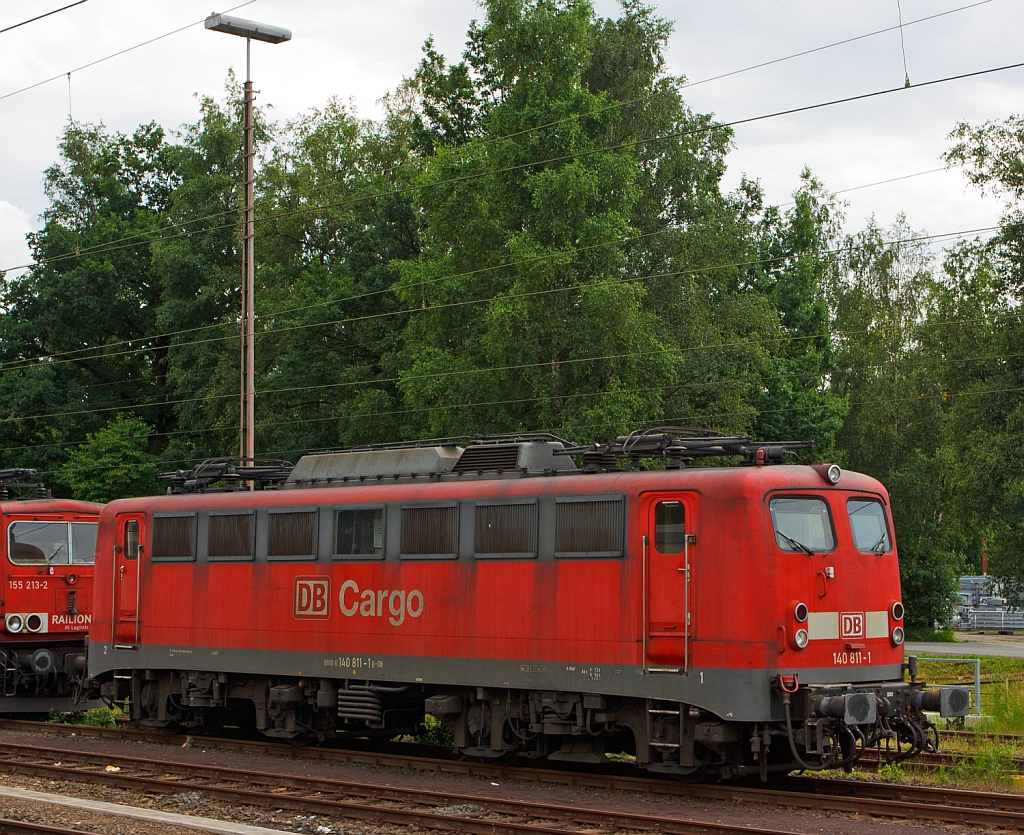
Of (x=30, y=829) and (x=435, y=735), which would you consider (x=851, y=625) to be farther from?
(x=30, y=829)

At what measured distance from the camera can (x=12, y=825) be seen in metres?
11.8

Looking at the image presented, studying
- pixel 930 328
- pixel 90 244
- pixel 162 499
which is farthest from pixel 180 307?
pixel 162 499

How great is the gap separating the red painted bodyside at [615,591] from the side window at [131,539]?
7.16 ft

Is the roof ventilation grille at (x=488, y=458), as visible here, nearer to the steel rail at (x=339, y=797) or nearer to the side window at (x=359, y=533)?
the side window at (x=359, y=533)

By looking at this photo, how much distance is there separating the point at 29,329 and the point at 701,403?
1188 inches

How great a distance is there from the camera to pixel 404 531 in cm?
1583

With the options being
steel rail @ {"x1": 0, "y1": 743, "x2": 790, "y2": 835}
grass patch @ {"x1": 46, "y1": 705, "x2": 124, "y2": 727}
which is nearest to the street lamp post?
grass patch @ {"x1": 46, "y1": 705, "x2": 124, "y2": 727}

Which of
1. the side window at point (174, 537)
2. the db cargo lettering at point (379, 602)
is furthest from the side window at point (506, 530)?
the side window at point (174, 537)

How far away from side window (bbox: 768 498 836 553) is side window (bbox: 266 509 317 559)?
6.46m

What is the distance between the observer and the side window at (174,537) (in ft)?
60.1

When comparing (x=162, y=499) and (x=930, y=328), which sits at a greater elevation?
(x=930, y=328)

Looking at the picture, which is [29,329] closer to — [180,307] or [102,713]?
[180,307]

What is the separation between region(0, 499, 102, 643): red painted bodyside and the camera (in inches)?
832

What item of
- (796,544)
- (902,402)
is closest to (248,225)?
(796,544)
